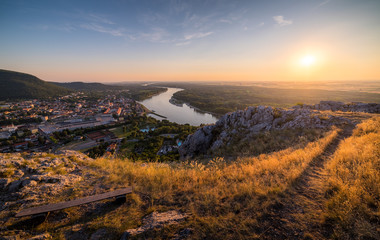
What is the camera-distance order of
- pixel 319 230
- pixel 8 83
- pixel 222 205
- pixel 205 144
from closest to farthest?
pixel 319 230 < pixel 222 205 < pixel 205 144 < pixel 8 83

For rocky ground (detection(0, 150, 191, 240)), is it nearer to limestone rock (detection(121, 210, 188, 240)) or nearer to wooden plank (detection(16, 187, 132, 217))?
limestone rock (detection(121, 210, 188, 240))

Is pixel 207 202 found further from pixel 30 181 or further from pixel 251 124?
pixel 251 124

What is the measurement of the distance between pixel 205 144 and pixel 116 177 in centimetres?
1083

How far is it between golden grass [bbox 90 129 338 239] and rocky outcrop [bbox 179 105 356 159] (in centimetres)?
681

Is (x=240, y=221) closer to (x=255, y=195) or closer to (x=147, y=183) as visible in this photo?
(x=255, y=195)

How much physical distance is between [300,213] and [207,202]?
1849 millimetres

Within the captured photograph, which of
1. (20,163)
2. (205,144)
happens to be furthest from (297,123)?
(20,163)

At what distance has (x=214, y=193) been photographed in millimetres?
3529

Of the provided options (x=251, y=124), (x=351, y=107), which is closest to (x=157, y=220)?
(x=251, y=124)

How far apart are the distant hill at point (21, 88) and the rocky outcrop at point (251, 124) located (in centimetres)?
16153

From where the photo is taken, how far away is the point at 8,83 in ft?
393

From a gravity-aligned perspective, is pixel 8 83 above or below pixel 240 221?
above

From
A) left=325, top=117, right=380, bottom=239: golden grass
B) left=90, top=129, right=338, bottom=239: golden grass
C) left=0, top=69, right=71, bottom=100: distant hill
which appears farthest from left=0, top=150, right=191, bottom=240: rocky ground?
left=0, top=69, right=71, bottom=100: distant hill

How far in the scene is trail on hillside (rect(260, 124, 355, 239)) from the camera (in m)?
2.35
